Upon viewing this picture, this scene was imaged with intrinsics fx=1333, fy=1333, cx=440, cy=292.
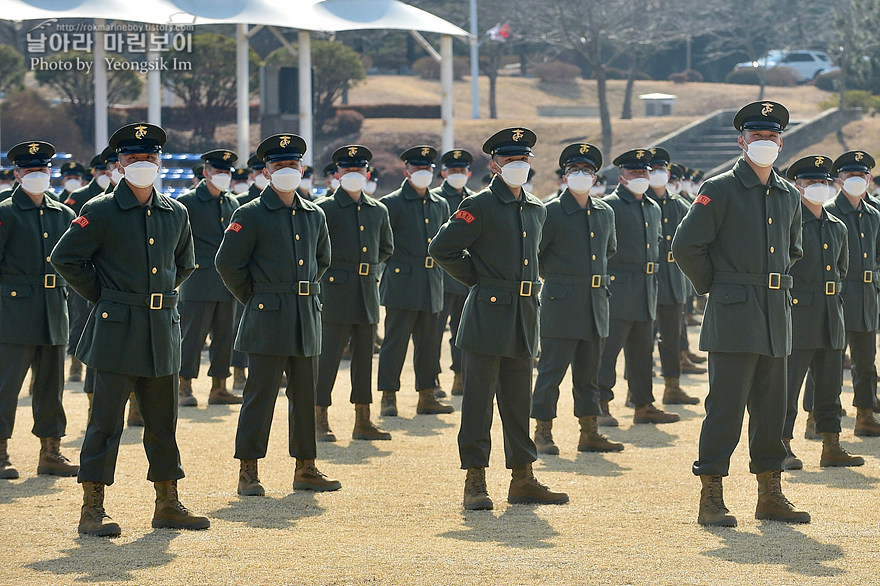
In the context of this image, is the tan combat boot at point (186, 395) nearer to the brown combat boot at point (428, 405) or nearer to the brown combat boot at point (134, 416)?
the brown combat boot at point (134, 416)

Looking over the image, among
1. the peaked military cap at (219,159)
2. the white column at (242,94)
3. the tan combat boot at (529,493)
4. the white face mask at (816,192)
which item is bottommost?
the tan combat boot at (529,493)

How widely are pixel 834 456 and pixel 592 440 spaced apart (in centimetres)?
177

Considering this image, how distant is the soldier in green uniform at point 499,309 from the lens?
7.96 metres

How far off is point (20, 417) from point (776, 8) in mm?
44601

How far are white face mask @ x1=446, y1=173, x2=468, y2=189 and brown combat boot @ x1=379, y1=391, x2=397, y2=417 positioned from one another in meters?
2.08

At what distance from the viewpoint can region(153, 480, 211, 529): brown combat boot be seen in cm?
732

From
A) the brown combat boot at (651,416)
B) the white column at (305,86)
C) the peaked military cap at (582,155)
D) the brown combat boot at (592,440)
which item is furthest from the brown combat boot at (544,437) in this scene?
the white column at (305,86)

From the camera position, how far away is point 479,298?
26.3 ft

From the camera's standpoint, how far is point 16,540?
7.06 meters

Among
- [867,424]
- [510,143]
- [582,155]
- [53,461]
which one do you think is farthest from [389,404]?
[510,143]

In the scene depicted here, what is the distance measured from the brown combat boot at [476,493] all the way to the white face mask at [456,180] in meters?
4.94

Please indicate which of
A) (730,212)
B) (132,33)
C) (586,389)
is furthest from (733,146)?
(730,212)

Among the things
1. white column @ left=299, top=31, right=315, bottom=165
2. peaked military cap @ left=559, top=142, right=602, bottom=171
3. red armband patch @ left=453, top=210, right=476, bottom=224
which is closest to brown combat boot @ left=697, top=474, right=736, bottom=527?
red armband patch @ left=453, top=210, right=476, bottom=224

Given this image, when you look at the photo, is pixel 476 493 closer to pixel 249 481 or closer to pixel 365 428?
pixel 249 481
